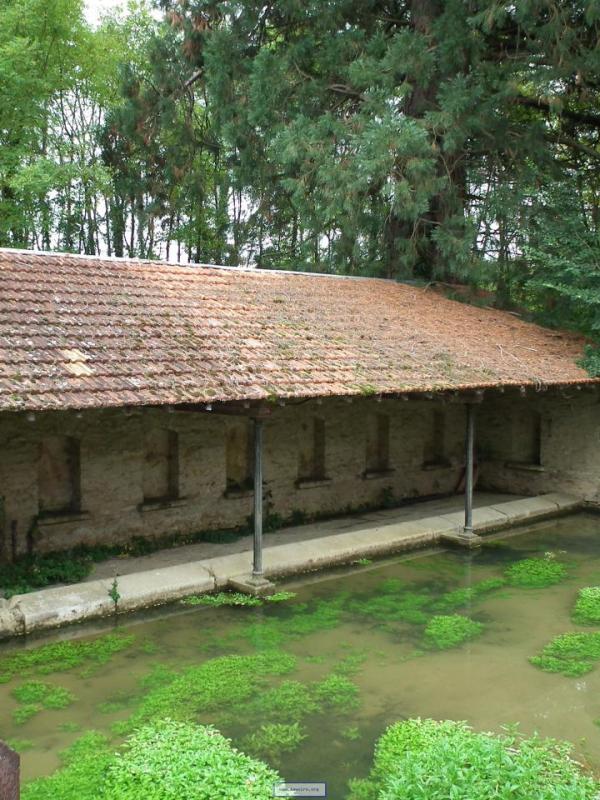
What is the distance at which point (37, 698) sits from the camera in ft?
23.2

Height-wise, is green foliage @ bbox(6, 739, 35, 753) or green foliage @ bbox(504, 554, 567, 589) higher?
green foliage @ bbox(6, 739, 35, 753)

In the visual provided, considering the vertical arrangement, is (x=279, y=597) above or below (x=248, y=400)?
below

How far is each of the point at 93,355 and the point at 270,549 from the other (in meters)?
4.30

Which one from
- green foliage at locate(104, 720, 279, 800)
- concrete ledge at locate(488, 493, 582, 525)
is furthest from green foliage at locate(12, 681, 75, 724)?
concrete ledge at locate(488, 493, 582, 525)

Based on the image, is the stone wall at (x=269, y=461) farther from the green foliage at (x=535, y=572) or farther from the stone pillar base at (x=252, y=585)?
the green foliage at (x=535, y=572)

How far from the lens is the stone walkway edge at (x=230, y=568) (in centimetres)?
883

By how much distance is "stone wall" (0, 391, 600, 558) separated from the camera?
10555 mm

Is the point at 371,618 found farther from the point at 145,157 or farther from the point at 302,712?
the point at 145,157

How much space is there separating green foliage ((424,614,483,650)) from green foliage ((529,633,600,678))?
837mm

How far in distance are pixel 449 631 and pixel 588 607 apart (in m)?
2.07

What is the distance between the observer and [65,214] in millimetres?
24609

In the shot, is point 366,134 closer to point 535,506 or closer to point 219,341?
point 219,341

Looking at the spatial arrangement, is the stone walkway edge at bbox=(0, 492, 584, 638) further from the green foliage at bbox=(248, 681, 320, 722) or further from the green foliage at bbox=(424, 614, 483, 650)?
the green foliage at bbox=(248, 681, 320, 722)

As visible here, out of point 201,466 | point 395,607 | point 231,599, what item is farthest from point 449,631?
point 201,466
